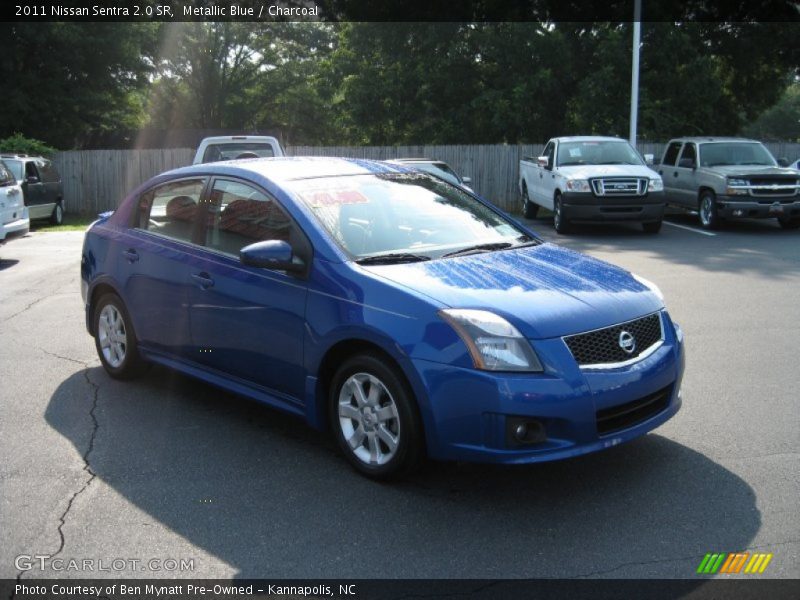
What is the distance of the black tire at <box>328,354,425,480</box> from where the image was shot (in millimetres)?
4488

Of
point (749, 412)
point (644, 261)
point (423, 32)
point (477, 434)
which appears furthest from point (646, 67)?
point (477, 434)

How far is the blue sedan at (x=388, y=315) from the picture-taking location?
4.28 meters

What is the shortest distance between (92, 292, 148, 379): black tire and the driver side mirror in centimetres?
185

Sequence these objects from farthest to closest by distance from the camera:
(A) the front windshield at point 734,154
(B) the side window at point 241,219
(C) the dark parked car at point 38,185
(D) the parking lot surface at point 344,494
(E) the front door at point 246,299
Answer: (C) the dark parked car at point 38,185 < (A) the front windshield at point 734,154 < (B) the side window at point 241,219 < (E) the front door at point 246,299 < (D) the parking lot surface at point 344,494

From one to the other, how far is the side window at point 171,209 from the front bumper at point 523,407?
2.40 m

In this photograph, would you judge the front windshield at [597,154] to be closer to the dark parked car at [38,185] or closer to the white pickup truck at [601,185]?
the white pickup truck at [601,185]

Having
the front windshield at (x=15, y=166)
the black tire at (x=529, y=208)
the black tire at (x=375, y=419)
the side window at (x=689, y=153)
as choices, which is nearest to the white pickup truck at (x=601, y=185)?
the side window at (x=689, y=153)

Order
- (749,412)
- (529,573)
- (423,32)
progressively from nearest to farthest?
(529,573) < (749,412) < (423,32)

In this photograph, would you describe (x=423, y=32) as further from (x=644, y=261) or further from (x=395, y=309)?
(x=395, y=309)

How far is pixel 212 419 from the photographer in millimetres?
5867

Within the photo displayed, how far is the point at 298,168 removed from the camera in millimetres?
5812

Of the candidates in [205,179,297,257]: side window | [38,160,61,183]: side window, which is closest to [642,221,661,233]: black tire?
[205,179,297,257]: side window

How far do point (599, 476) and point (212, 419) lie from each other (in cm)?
254

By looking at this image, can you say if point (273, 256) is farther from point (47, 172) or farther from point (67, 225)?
point (67, 225)
